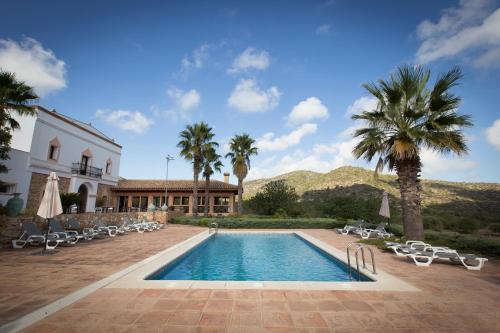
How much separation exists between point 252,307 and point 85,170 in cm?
2781

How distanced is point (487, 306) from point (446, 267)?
11.5 ft

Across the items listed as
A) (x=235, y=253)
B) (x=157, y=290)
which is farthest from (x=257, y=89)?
(x=157, y=290)

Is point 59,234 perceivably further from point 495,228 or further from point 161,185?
point 495,228

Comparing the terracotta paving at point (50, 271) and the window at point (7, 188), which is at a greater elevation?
the window at point (7, 188)

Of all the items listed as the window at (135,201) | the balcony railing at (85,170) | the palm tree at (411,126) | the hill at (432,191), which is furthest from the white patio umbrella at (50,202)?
the hill at (432,191)

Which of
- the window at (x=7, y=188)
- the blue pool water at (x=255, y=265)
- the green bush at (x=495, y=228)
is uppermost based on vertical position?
the window at (x=7, y=188)

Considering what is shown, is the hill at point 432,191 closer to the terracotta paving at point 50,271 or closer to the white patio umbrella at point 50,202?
the terracotta paving at point 50,271

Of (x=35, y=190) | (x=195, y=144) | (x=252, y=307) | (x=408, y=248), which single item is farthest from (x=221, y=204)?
(x=252, y=307)

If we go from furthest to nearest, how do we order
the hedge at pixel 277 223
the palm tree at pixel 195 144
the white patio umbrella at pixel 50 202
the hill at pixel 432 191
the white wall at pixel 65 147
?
1. the hill at pixel 432 191
2. the palm tree at pixel 195 144
3. the hedge at pixel 277 223
4. the white wall at pixel 65 147
5. the white patio umbrella at pixel 50 202

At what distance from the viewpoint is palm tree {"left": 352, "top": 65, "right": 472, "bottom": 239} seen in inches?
384

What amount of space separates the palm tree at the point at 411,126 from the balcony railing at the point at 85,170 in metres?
25.9

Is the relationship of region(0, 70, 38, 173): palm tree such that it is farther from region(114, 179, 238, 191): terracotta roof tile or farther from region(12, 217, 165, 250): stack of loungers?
region(114, 179, 238, 191): terracotta roof tile

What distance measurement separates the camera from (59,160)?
71.5 ft

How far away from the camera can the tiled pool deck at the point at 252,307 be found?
3.37m
